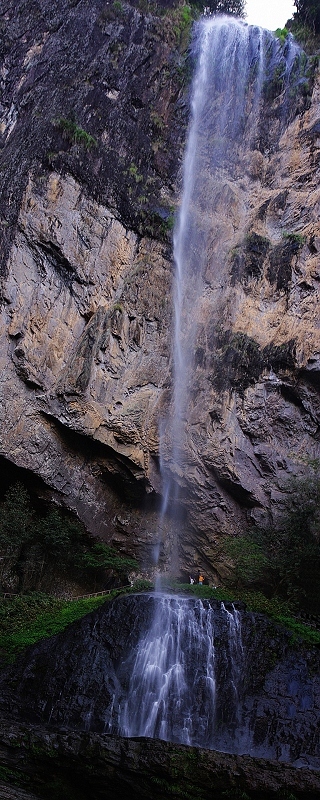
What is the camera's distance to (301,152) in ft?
73.7

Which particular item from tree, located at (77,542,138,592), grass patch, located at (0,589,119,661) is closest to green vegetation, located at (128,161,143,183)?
tree, located at (77,542,138,592)

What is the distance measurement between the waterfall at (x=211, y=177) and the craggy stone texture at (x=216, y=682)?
19.8 ft

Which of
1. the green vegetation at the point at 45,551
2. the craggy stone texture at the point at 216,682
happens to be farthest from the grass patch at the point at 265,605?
the green vegetation at the point at 45,551

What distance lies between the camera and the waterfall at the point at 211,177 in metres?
19.3

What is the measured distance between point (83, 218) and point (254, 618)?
13623mm

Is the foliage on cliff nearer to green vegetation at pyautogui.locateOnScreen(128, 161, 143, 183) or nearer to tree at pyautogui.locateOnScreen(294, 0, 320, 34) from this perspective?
green vegetation at pyautogui.locateOnScreen(128, 161, 143, 183)

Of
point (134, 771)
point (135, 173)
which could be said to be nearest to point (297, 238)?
point (135, 173)

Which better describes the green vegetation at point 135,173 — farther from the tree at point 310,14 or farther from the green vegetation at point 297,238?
the tree at point 310,14

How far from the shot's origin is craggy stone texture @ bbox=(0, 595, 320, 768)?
11.1 meters

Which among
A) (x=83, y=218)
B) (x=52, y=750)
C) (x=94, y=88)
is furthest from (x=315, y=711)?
(x=94, y=88)

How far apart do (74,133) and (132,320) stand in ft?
22.7

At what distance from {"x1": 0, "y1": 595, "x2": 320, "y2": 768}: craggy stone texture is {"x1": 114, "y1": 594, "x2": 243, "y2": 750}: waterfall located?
3 cm

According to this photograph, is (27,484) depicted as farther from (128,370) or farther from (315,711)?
(315,711)

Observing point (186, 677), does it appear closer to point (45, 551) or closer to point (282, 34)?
point (45, 551)
